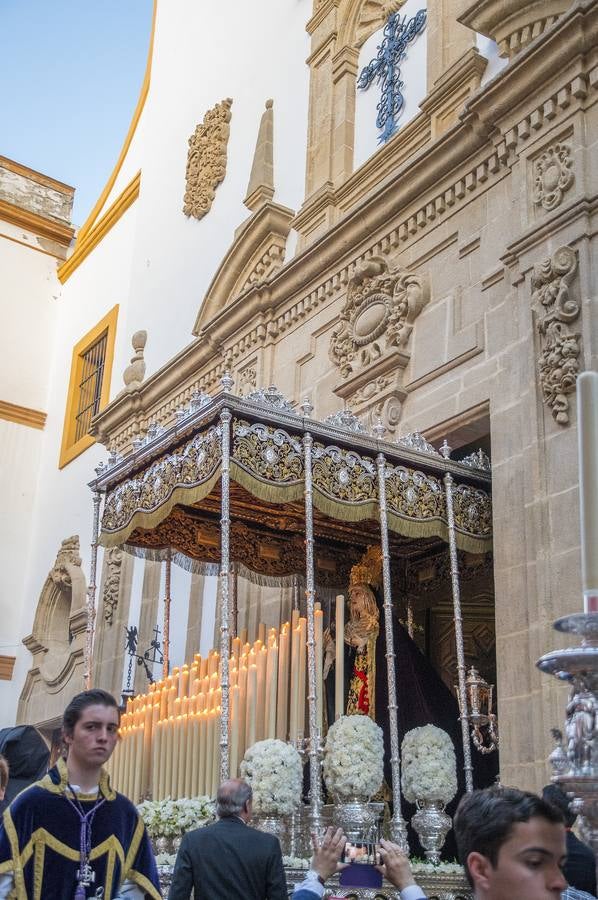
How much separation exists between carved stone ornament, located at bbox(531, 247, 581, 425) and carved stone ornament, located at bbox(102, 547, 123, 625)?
Result: 717cm

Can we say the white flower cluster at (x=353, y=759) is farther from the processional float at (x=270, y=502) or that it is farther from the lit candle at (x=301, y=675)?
the lit candle at (x=301, y=675)

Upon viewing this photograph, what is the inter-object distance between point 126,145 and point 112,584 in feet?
26.3

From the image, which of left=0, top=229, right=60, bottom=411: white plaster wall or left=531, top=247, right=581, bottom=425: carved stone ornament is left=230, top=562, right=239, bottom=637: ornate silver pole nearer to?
left=531, top=247, right=581, bottom=425: carved stone ornament

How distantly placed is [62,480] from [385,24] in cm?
880

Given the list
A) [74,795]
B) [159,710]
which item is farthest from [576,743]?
[159,710]

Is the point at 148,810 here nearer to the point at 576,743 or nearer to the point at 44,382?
the point at 576,743

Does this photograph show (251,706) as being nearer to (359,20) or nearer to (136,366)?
(359,20)

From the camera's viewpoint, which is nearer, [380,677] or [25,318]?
[380,677]

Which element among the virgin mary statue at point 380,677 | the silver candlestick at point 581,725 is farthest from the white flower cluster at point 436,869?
the silver candlestick at point 581,725

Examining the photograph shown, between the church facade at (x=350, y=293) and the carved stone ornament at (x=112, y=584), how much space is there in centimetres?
3

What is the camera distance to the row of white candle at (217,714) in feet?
22.7

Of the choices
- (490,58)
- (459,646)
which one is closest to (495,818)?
(459,646)

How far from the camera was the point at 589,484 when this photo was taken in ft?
7.81

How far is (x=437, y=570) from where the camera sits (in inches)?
328
